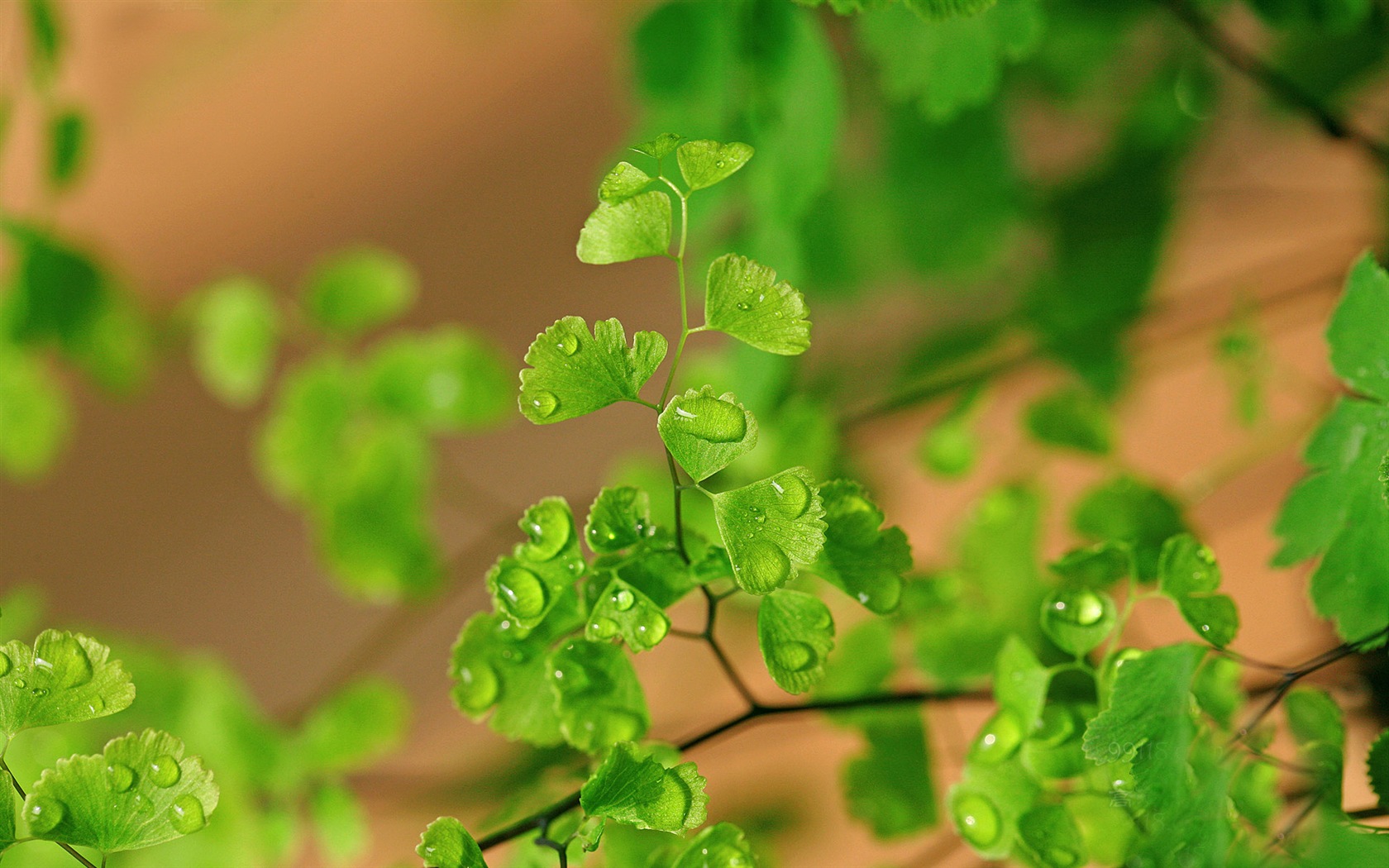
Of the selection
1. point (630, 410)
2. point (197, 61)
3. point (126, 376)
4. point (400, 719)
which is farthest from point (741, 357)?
point (197, 61)

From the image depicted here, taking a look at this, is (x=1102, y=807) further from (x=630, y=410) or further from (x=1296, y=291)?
(x=630, y=410)

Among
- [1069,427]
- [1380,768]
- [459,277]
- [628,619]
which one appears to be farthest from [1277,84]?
[459,277]

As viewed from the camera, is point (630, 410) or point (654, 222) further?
point (630, 410)

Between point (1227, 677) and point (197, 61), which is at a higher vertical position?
point (197, 61)

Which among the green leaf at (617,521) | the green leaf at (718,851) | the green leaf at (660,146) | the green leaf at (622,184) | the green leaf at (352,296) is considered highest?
the green leaf at (660,146)

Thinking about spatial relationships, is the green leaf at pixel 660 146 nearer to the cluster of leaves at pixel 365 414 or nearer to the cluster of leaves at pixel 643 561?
the cluster of leaves at pixel 643 561

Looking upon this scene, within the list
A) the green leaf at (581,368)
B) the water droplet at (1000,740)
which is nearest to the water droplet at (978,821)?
the water droplet at (1000,740)
